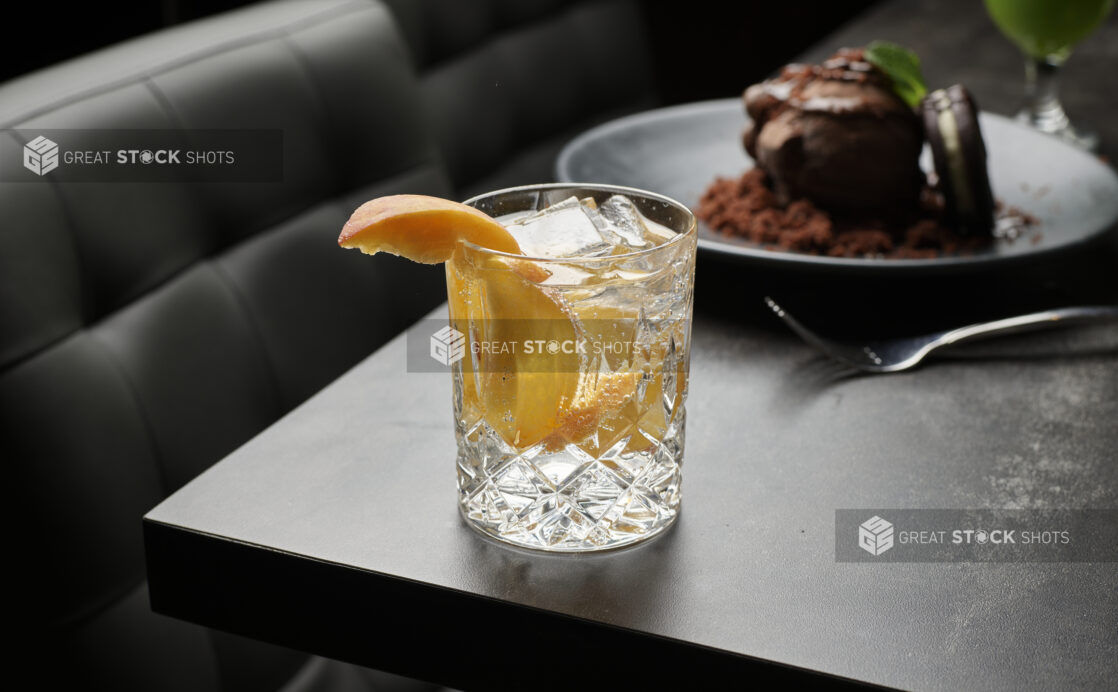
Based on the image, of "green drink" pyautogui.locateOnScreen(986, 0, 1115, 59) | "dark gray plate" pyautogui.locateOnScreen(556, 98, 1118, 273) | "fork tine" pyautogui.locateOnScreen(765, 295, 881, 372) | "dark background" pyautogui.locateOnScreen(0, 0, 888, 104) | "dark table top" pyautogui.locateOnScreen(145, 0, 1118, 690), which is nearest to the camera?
"dark table top" pyautogui.locateOnScreen(145, 0, 1118, 690)

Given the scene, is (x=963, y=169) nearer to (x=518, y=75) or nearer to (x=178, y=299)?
(x=178, y=299)

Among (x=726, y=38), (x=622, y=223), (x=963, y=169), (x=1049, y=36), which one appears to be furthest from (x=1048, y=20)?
(x=726, y=38)

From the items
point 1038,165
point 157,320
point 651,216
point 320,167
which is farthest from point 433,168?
point 651,216

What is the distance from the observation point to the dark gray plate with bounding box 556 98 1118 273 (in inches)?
39.4

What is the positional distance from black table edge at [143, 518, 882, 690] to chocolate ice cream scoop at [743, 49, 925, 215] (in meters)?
0.65

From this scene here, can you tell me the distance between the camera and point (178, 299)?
112 centimetres

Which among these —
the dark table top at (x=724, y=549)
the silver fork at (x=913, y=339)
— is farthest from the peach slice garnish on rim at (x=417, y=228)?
the silver fork at (x=913, y=339)

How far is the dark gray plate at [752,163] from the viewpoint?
1002mm

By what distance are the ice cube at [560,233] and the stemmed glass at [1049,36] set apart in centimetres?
114

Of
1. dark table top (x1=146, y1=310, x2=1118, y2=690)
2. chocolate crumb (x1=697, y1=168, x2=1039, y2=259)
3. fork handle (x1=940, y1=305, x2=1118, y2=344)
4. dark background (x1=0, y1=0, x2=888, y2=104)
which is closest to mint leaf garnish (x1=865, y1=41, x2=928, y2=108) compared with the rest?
chocolate crumb (x1=697, y1=168, x2=1039, y2=259)

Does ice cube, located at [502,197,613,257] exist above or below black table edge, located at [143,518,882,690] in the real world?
above

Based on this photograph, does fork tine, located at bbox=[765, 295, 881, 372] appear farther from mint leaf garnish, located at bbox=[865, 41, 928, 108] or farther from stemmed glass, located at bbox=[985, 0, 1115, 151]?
stemmed glass, located at bbox=[985, 0, 1115, 151]

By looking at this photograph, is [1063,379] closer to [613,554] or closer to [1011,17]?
[613,554]

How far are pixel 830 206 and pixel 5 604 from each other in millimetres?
845
